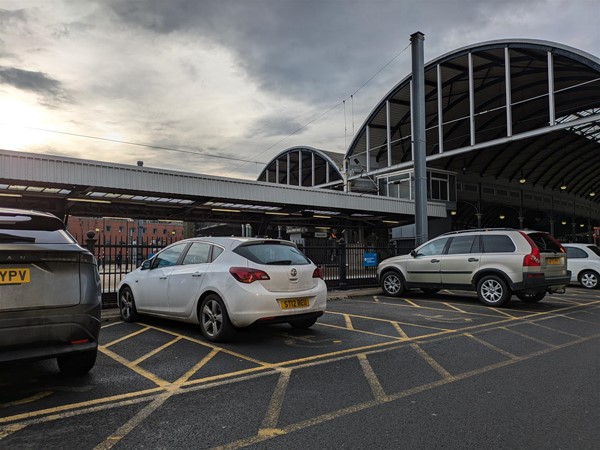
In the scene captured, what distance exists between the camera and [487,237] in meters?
10.2

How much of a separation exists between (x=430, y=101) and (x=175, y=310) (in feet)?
102

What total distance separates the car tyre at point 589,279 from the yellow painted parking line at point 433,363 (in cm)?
1162

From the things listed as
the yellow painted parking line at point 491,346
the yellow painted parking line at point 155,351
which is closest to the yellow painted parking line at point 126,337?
the yellow painted parking line at point 155,351

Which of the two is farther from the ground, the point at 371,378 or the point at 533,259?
the point at 533,259

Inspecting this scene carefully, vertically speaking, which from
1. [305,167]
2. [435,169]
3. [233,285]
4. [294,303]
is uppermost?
[305,167]

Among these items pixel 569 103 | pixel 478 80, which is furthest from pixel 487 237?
pixel 569 103

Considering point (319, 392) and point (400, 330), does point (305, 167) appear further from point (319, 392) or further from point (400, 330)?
point (319, 392)

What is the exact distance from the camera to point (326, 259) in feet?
42.9

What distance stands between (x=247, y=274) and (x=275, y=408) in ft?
7.93

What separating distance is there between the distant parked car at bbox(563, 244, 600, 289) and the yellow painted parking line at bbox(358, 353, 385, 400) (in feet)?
41.1

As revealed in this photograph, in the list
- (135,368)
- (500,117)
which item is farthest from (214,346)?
(500,117)

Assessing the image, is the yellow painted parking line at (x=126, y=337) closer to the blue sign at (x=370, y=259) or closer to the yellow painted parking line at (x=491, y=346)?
the yellow painted parking line at (x=491, y=346)

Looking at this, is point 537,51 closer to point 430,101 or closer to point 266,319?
point 430,101

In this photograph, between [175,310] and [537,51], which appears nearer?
[175,310]
